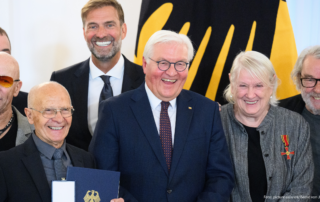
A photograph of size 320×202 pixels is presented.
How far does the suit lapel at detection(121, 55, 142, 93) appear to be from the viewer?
304 centimetres

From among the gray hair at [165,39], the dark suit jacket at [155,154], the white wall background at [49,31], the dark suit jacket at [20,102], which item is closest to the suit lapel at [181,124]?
the dark suit jacket at [155,154]

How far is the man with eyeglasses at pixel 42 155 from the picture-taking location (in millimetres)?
1836

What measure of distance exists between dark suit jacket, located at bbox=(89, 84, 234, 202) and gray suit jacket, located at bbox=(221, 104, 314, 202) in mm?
274

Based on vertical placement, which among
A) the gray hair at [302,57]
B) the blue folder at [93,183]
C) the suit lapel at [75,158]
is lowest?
the blue folder at [93,183]

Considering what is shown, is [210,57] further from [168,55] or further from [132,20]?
[168,55]

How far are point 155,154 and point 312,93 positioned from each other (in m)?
1.51

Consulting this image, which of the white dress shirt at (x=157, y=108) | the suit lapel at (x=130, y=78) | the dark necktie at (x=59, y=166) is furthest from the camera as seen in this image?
the suit lapel at (x=130, y=78)

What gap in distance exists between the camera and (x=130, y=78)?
10.1 ft

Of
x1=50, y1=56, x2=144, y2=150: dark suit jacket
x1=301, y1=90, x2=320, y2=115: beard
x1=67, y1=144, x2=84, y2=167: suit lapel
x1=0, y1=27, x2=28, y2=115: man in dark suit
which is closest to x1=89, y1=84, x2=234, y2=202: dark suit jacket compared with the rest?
x1=67, y1=144, x2=84, y2=167: suit lapel

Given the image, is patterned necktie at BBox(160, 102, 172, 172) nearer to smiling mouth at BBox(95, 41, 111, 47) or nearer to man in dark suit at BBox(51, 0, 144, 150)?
man in dark suit at BBox(51, 0, 144, 150)

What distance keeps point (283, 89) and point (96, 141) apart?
2213 millimetres

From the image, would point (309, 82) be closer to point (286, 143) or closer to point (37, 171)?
point (286, 143)

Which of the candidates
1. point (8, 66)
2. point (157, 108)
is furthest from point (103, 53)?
point (157, 108)

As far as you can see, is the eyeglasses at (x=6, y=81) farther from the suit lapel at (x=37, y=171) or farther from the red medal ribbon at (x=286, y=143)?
the red medal ribbon at (x=286, y=143)
